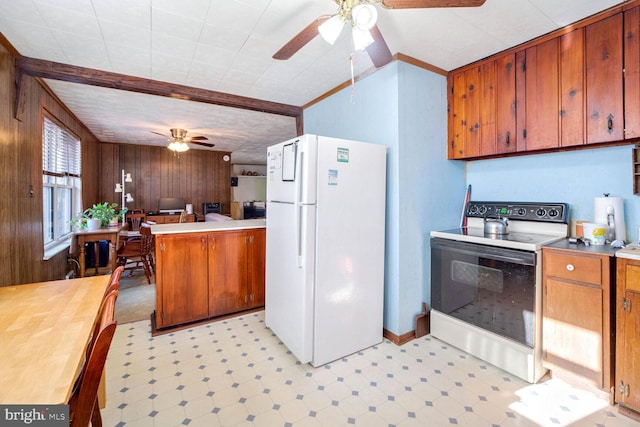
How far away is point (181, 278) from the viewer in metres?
2.73

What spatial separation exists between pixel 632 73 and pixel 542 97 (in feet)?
1.55

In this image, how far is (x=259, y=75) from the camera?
2.84 meters

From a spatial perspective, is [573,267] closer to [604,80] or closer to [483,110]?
[604,80]

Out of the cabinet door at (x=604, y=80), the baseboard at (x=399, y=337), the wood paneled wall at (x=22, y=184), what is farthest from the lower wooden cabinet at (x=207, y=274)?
the cabinet door at (x=604, y=80)

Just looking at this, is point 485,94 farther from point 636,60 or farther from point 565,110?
point 636,60

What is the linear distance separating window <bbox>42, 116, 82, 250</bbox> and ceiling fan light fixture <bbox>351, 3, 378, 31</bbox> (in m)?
3.62

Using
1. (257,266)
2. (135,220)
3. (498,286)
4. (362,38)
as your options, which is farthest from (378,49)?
(135,220)

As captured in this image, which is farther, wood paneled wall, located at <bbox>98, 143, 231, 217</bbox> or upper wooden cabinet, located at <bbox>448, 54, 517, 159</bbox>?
wood paneled wall, located at <bbox>98, 143, 231, 217</bbox>

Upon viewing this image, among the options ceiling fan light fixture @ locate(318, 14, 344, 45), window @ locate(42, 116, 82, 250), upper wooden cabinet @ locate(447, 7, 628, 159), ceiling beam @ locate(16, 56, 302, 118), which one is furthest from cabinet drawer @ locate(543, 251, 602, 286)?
window @ locate(42, 116, 82, 250)

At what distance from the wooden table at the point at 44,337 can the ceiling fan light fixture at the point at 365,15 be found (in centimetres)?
182

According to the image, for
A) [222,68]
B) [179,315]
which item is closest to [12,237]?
[179,315]

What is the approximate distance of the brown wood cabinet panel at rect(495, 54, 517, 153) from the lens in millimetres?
2357

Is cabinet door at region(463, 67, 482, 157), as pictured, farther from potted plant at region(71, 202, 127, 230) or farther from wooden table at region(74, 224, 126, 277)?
potted plant at region(71, 202, 127, 230)

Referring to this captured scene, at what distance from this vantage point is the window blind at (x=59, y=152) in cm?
339
